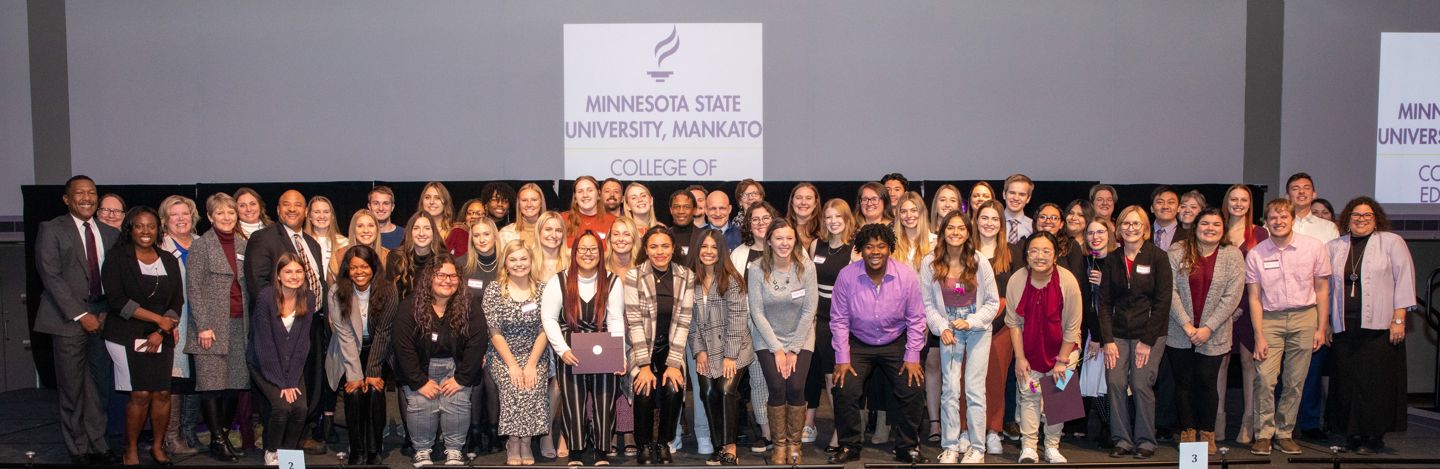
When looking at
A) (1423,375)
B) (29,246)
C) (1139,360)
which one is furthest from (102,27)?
(1423,375)

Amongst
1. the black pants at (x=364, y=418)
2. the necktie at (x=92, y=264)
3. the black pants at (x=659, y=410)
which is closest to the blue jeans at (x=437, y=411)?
the black pants at (x=364, y=418)

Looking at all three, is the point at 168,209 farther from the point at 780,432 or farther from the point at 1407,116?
the point at 1407,116

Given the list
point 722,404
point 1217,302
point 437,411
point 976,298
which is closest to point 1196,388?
point 1217,302

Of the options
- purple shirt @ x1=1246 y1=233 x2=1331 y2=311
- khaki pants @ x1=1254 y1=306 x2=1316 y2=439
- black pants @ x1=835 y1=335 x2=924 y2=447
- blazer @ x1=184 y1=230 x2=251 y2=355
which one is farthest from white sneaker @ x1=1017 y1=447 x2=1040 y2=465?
blazer @ x1=184 y1=230 x2=251 y2=355

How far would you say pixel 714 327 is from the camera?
14.8ft

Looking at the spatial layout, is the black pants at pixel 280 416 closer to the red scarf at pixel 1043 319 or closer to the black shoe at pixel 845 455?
the black shoe at pixel 845 455

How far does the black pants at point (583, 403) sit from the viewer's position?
4.47 m

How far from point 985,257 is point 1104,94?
10.8 feet

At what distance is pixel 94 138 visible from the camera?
7203mm

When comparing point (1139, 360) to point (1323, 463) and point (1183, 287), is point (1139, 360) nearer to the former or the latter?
point (1183, 287)

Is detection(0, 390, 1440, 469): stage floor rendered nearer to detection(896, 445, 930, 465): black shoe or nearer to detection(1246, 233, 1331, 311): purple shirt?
detection(896, 445, 930, 465): black shoe

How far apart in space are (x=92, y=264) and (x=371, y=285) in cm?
162

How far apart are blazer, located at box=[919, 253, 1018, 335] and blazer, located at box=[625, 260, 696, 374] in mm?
1142

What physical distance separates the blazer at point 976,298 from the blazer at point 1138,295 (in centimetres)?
62
